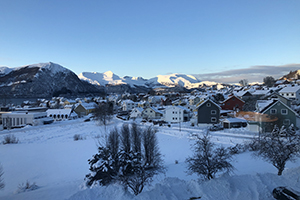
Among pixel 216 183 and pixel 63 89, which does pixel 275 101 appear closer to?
pixel 216 183

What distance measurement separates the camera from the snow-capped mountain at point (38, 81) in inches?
4660

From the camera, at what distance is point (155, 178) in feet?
32.6

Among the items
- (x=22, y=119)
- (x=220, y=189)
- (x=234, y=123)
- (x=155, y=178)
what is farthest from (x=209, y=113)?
(x=22, y=119)

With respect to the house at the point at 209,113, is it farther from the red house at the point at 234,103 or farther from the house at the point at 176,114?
the red house at the point at 234,103

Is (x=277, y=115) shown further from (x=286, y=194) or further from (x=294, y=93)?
(x=294, y=93)

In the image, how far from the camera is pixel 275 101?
19641 mm

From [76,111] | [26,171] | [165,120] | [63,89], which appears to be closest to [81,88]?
[63,89]

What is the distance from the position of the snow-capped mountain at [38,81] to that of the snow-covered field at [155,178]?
4465 inches

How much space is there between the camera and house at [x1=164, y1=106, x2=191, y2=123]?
3153 centimetres

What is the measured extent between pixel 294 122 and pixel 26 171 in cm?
2564

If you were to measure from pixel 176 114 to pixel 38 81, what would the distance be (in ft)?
421

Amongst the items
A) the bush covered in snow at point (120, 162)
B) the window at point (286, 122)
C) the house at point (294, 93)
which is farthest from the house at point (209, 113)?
the house at point (294, 93)

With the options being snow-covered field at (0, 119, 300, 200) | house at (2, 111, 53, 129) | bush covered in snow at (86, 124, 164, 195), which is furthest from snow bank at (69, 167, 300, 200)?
house at (2, 111, 53, 129)

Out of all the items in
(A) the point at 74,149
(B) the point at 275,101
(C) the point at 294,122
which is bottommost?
(A) the point at 74,149
